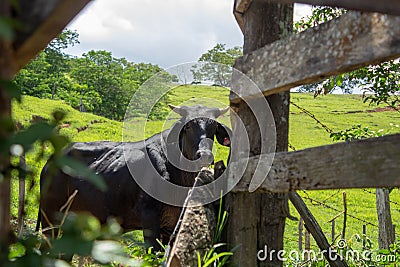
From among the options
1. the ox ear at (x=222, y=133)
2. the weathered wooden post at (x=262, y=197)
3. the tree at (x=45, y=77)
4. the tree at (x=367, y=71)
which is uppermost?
the tree at (x=45, y=77)

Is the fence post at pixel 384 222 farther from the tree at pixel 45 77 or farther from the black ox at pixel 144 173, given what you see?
the tree at pixel 45 77

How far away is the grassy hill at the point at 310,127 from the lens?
704 centimetres

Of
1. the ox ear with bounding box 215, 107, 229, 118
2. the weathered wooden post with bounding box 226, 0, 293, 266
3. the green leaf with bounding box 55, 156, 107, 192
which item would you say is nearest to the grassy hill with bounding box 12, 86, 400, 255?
the ox ear with bounding box 215, 107, 229, 118

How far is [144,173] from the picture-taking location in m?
6.71

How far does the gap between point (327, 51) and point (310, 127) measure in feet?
93.0

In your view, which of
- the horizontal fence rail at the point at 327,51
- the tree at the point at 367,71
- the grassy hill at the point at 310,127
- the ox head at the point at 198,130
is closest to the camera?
the horizontal fence rail at the point at 327,51

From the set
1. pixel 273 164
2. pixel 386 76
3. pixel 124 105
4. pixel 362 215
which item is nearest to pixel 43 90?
pixel 124 105

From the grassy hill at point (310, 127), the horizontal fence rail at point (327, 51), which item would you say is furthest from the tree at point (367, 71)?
the horizontal fence rail at point (327, 51)

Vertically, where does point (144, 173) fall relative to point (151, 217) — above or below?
above

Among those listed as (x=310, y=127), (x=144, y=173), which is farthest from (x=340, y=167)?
(x=310, y=127)

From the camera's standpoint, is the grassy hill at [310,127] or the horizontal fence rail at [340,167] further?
the grassy hill at [310,127]

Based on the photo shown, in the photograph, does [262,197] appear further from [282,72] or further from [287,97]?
[282,72]

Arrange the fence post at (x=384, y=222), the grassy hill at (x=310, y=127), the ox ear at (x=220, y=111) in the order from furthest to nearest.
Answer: the fence post at (x=384, y=222)
the grassy hill at (x=310, y=127)
the ox ear at (x=220, y=111)

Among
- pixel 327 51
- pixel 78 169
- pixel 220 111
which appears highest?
pixel 220 111
